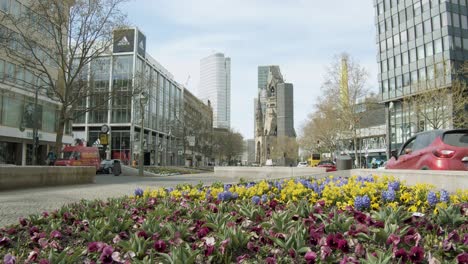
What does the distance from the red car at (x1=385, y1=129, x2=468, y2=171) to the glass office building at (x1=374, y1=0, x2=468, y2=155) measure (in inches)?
1788

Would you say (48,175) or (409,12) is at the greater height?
(409,12)

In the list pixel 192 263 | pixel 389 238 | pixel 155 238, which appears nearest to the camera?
pixel 192 263

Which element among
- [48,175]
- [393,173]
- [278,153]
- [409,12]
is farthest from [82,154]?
[278,153]

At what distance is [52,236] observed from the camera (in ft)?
14.2

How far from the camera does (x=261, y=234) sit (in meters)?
3.93

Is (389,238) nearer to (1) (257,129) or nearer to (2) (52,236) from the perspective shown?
(2) (52,236)

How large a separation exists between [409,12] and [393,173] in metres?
65.0

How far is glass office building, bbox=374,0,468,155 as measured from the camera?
58.8 metres

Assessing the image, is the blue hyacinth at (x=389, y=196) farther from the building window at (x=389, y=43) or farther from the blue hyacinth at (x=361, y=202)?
the building window at (x=389, y=43)

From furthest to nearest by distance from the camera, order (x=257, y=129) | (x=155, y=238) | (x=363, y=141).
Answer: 1. (x=257, y=129)
2. (x=363, y=141)
3. (x=155, y=238)

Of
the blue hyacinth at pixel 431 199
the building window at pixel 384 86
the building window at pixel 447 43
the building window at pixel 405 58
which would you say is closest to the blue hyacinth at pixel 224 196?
the blue hyacinth at pixel 431 199

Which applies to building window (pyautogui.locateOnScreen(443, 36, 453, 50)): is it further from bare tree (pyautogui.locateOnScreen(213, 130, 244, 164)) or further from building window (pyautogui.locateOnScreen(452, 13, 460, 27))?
bare tree (pyautogui.locateOnScreen(213, 130, 244, 164))

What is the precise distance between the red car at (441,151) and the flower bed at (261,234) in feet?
12.1

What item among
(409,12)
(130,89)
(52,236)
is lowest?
(52,236)
